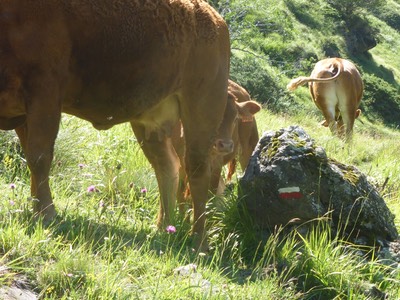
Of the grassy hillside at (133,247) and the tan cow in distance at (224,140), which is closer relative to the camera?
the grassy hillside at (133,247)

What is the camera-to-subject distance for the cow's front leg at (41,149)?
550cm

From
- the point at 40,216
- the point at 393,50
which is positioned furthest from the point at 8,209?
the point at 393,50

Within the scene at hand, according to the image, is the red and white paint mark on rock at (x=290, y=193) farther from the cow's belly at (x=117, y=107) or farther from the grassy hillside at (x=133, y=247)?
the cow's belly at (x=117, y=107)

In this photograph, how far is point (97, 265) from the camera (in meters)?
4.86

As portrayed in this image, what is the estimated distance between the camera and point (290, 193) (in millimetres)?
6734

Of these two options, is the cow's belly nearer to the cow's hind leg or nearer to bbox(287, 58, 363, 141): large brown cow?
the cow's hind leg

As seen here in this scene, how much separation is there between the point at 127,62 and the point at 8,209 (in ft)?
4.64

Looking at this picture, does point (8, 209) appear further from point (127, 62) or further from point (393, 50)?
point (393, 50)

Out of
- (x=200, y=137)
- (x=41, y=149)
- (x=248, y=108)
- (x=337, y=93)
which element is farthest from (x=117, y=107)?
(x=337, y=93)

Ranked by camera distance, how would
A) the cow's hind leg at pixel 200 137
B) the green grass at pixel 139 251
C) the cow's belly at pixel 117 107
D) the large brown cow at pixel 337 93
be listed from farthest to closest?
the large brown cow at pixel 337 93, the cow's hind leg at pixel 200 137, the cow's belly at pixel 117 107, the green grass at pixel 139 251

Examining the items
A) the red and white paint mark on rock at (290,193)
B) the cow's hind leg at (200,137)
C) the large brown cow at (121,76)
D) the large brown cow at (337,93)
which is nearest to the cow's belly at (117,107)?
the large brown cow at (121,76)

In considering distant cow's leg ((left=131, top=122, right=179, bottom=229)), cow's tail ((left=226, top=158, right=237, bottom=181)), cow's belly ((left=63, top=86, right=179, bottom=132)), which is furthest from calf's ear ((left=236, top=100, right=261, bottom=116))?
cow's belly ((left=63, top=86, right=179, bottom=132))

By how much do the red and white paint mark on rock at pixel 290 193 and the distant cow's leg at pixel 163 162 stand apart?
960mm

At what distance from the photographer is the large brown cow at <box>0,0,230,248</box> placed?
544 centimetres
